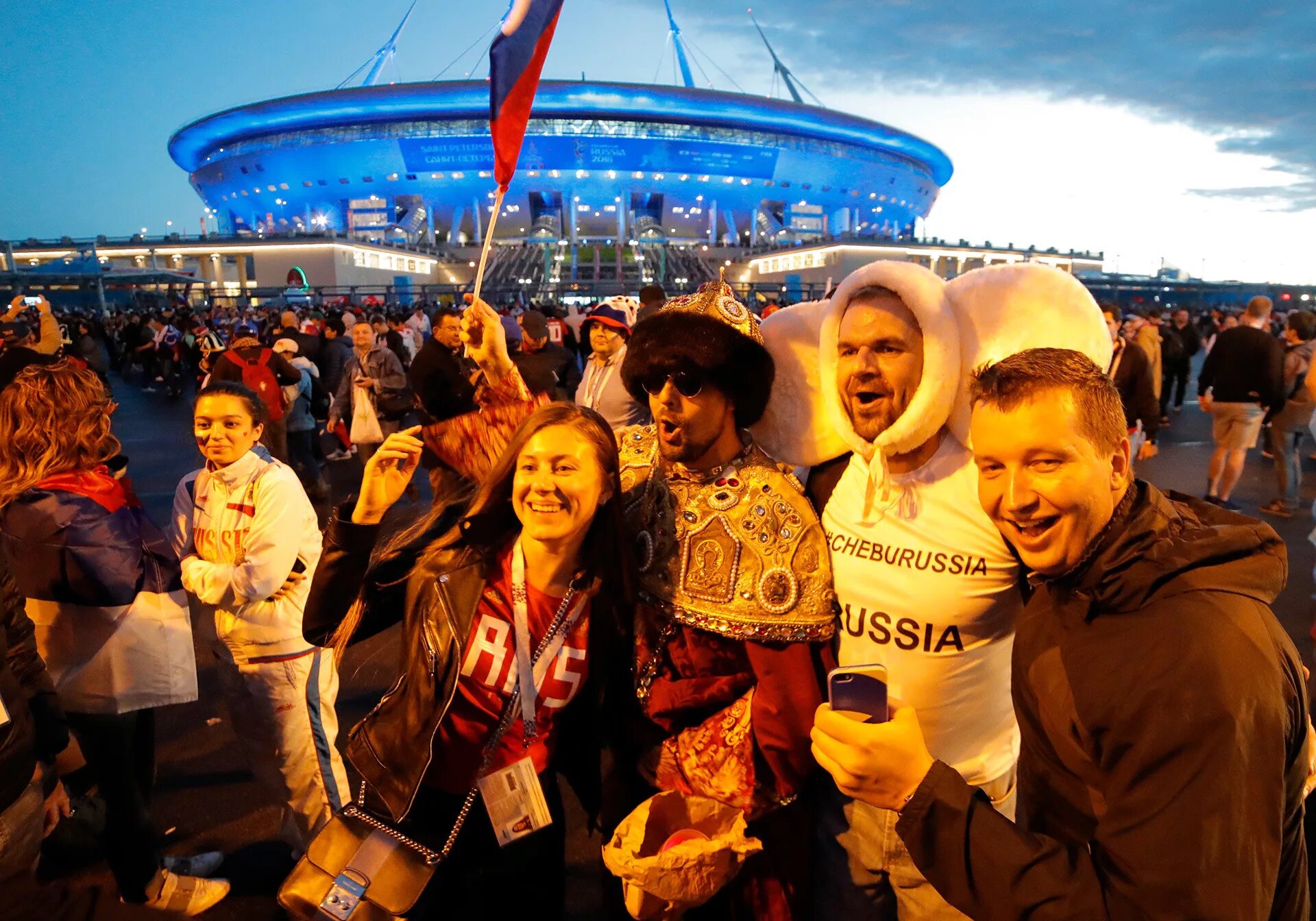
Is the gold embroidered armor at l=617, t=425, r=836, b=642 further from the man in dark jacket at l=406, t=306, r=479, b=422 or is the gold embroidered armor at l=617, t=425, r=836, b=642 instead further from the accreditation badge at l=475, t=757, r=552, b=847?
the man in dark jacket at l=406, t=306, r=479, b=422

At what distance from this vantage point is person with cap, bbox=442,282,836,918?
1.75 metres

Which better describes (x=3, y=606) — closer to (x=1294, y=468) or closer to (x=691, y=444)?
(x=691, y=444)

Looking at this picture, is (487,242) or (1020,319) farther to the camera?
(487,242)

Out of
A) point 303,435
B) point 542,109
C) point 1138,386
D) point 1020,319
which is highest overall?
point 542,109

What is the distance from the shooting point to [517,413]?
2.76 meters

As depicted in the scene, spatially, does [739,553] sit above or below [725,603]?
above

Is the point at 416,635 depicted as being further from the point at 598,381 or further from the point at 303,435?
the point at 303,435

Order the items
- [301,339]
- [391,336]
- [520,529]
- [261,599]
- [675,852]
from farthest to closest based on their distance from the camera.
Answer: [391,336], [301,339], [261,599], [520,529], [675,852]

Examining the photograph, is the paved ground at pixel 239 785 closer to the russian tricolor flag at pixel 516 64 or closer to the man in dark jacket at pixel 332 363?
the russian tricolor flag at pixel 516 64

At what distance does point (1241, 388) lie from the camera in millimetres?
6547

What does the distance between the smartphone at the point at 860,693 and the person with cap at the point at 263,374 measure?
541 centimetres

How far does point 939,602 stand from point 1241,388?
6.85 m

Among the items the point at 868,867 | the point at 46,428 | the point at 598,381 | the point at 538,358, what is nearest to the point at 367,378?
the point at 538,358

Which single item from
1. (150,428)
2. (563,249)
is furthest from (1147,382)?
(563,249)
